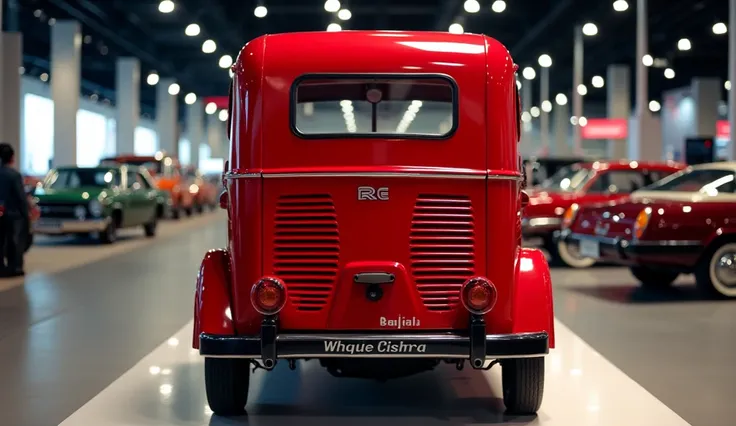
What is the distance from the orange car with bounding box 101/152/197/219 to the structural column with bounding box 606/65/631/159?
51.6ft

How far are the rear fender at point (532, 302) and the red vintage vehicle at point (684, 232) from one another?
19.2 feet

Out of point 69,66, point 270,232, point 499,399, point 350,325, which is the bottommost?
point 499,399

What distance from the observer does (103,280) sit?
549 inches

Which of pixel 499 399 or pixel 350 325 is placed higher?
pixel 350 325

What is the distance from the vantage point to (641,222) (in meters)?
11.7

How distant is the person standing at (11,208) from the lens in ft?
43.5

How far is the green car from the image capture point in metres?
19.7

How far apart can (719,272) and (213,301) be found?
757 centimetres

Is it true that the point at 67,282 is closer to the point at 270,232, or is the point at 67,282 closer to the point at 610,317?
the point at 610,317

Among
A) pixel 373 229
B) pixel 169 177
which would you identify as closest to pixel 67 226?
pixel 169 177

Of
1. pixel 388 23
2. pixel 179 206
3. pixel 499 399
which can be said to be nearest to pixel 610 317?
pixel 499 399

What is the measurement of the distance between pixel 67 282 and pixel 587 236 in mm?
6500

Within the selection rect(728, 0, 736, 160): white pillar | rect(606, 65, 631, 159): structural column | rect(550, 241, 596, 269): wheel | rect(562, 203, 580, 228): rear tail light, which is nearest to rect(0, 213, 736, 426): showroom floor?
rect(562, 203, 580, 228): rear tail light

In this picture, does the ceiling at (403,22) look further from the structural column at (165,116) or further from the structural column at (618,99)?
the structural column at (165,116)
